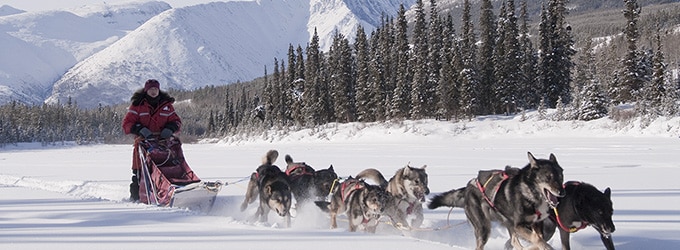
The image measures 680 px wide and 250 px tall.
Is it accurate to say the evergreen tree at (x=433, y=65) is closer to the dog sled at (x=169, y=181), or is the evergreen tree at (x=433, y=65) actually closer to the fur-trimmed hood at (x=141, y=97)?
the fur-trimmed hood at (x=141, y=97)

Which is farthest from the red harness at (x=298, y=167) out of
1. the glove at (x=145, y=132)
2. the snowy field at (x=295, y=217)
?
the glove at (x=145, y=132)

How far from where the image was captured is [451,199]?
6.31 meters

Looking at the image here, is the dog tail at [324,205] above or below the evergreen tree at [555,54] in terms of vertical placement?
below

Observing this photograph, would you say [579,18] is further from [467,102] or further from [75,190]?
[75,190]

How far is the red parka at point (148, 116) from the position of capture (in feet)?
28.2

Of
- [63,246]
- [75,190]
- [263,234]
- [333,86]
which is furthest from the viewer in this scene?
[333,86]

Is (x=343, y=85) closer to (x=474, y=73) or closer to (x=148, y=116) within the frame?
(x=474, y=73)

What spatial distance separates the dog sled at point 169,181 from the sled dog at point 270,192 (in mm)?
582

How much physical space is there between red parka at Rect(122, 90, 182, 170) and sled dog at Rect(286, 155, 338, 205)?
2286mm

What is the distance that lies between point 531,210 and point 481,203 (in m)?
0.73

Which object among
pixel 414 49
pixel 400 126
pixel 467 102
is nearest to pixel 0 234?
pixel 400 126

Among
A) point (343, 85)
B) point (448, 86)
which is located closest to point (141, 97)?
point (448, 86)

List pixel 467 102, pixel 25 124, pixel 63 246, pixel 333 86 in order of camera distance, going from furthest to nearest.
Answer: pixel 25 124
pixel 333 86
pixel 467 102
pixel 63 246

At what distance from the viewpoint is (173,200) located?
7.73 m
